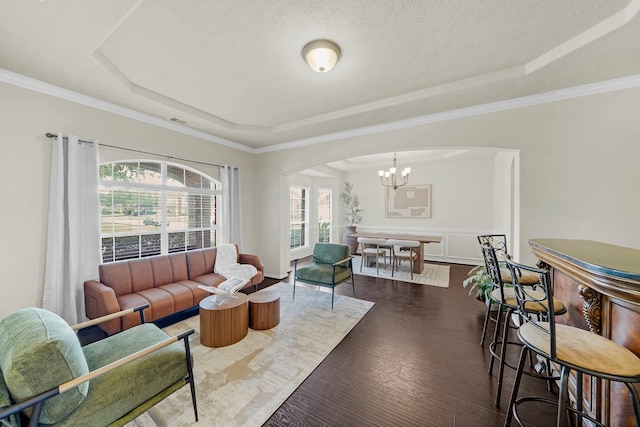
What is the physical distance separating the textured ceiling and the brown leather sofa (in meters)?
2.11

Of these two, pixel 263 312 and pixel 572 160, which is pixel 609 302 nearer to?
pixel 572 160

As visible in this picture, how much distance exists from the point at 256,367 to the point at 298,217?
502cm

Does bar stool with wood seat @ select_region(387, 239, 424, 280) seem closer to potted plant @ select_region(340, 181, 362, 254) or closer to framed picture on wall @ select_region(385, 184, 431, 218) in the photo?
framed picture on wall @ select_region(385, 184, 431, 218)

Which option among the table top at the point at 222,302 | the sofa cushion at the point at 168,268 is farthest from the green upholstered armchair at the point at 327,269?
the sofa cushion at the point at 168,268

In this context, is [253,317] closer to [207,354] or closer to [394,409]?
[207,354]

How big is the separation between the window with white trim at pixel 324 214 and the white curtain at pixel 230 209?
3.47 metres

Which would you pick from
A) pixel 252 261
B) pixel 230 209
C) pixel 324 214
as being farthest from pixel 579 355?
pixel 324 214

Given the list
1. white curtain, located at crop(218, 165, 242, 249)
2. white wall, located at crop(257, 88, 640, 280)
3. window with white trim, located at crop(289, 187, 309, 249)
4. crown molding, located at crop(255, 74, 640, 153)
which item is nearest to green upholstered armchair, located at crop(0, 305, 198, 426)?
white curtain, located at crop(218, 165, 242, 249)

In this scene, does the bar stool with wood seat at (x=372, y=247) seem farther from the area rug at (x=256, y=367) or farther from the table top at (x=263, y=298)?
the table top at (x=263, y=298)

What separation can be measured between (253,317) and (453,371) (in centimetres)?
214

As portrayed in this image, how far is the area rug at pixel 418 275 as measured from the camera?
188 inches

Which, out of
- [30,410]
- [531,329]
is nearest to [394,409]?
[531,329]

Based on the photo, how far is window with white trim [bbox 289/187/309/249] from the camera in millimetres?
6816

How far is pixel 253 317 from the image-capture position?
2883mm
